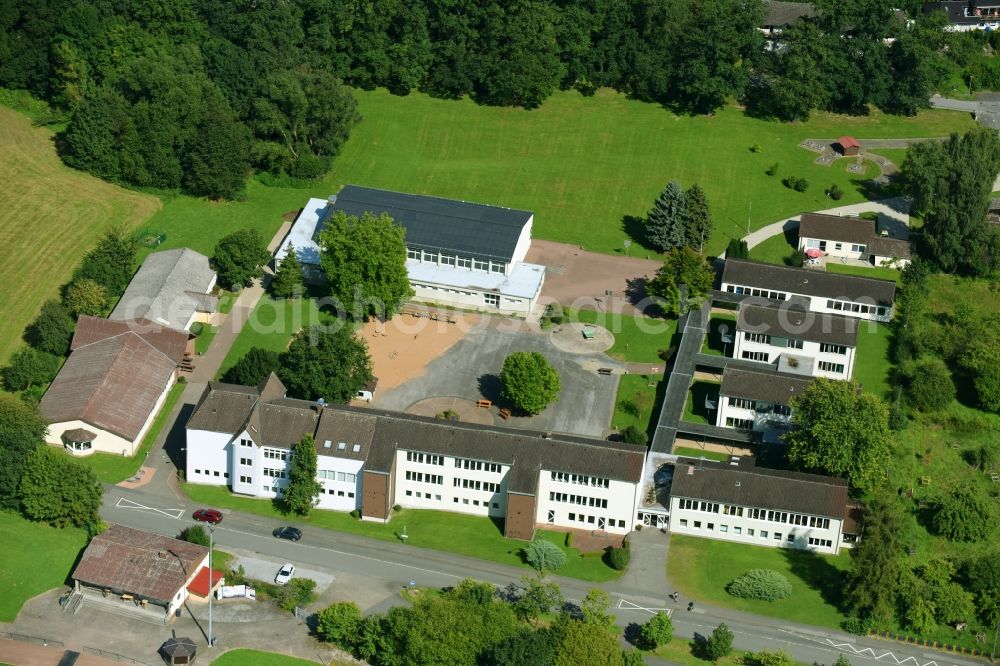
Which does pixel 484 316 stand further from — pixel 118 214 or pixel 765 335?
pixel 118 214

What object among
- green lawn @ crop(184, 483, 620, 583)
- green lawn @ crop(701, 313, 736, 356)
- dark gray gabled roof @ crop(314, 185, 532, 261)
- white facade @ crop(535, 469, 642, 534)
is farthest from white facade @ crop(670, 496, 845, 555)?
dark gray gabled roof @ crop(314, 185, 532, 261)

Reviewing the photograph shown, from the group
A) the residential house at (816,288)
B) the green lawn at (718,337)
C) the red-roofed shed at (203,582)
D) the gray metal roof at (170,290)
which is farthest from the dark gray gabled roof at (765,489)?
the gray metal roof at (170,290)

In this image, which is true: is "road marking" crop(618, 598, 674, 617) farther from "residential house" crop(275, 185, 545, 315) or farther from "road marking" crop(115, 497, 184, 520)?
"residential house" crop(275, 185, 545, 315)

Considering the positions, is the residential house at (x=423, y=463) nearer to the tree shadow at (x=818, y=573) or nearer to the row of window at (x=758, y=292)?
the tree shadow at (x=818, y=573)

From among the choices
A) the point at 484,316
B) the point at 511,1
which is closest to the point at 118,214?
the point at 484,316

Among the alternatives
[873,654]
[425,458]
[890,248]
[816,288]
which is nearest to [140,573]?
[425,458]
